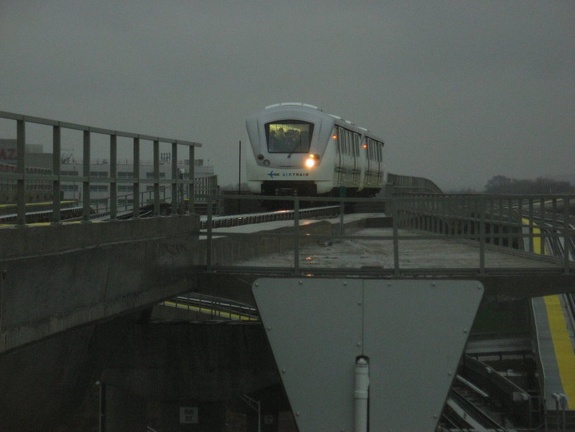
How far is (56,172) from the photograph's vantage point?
30.2ft

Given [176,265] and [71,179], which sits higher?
[71,179]

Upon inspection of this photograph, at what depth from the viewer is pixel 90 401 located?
3334cm

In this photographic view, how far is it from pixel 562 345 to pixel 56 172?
20378mm

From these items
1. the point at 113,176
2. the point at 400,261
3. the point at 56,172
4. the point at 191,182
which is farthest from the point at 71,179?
the point at 400,261

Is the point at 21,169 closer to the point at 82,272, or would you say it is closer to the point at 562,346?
the point at 82,272

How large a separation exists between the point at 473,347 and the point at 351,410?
21.5 m

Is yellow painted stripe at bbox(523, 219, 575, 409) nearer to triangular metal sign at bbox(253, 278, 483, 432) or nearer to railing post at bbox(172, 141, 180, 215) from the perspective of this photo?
triangular metal sign at bbox(253, 278, 483, 432)

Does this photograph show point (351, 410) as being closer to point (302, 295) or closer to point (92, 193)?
point (302, 295)

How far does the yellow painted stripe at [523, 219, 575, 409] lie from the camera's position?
74.7 ft

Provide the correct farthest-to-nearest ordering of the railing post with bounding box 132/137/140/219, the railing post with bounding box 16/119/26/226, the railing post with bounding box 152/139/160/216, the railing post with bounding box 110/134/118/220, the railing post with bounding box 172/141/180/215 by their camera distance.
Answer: the railing post with bounding box 172/141/180/215
the railing post with bounding box 152/139/160/216
the railing post with bounding box 132/137/140/219
the railing post with bounding box 110/134/118/220
the railing post with bounding box 16/119/26/226

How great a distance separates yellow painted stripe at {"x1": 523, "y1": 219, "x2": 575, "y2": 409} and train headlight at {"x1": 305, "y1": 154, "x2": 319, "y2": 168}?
567 cm

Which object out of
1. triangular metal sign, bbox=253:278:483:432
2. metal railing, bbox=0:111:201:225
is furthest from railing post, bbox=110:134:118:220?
triangular metal sign, bbox=253:278:483:432

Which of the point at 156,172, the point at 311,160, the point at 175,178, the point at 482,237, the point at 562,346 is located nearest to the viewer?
the point at 482,237

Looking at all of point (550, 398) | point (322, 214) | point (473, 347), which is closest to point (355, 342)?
point (550, 398)
